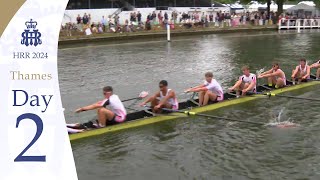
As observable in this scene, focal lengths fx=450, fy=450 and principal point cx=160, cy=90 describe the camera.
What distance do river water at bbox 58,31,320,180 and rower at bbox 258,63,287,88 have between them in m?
0.74

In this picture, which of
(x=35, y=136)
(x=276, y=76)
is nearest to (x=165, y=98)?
(x=276, y=76)

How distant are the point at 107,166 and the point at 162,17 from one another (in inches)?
1474

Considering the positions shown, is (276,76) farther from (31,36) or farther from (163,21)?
(163,21)

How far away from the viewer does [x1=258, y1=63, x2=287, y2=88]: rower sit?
59.8 ft

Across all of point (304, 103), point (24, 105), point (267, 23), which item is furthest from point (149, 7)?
point (24, 105)

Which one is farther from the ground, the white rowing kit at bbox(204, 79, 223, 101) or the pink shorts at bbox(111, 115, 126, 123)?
the white rowing kit at bbox(204, 79, 223, 101)

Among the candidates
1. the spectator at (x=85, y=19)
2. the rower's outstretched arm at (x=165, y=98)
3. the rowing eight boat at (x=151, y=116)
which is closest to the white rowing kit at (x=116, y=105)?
the rowing eight boat at (x=151, y=116)

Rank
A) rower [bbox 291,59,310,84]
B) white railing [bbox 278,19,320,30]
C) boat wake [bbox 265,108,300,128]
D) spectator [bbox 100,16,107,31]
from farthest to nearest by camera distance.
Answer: white railing [bbox 278,19,320,30], spectator [bbox 100,16,107,31], rower [bbox 291,59,310,84], boat wake [bbox 265,108,300,128]

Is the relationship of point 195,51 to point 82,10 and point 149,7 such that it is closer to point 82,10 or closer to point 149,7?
point 82,10

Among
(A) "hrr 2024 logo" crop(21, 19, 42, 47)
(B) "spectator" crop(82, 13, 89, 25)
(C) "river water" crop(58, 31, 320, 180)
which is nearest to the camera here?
(A) "hrr 2024 logo" crop(21, 19, 42, 47)

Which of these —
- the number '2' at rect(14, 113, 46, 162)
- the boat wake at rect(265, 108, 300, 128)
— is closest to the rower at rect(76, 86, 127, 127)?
the boat wake at rect(265, 108, 300, 128)

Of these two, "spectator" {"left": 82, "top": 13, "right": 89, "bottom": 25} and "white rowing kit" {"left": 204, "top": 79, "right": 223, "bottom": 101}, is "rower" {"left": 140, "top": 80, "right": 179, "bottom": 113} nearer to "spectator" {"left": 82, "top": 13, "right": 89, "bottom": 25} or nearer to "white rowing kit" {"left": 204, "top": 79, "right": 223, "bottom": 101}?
"white rowing kit" {"left": 204, "top": 79, "right": 223, "bottom": 101}

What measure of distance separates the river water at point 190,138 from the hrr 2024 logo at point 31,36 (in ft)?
18.4

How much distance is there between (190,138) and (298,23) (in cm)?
4259
